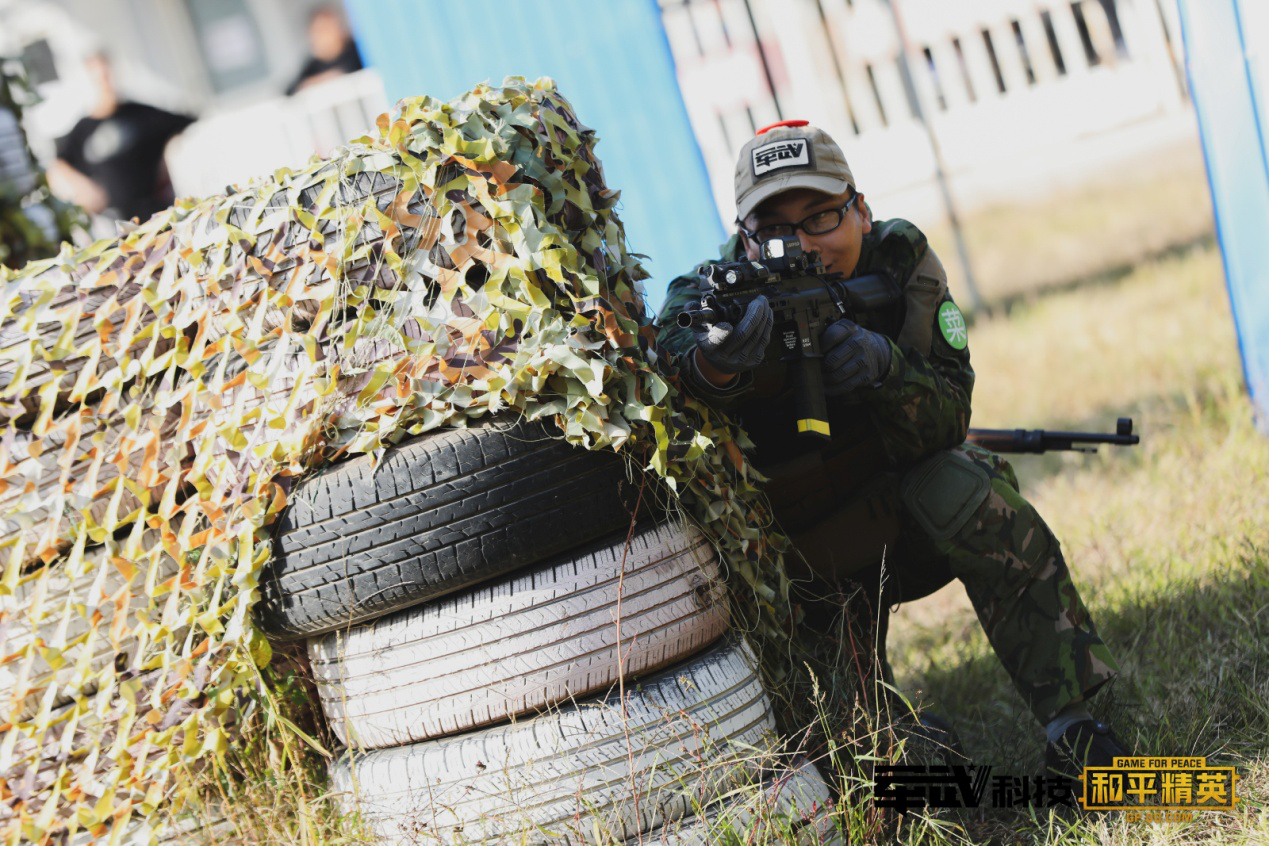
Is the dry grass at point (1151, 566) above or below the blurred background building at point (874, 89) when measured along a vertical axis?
below

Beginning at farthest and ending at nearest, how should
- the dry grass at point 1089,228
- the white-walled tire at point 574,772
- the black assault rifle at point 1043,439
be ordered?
the dry grass at point 1089,228, the black assault rifle at point 1043,439, the white-walled tire at point 574,772

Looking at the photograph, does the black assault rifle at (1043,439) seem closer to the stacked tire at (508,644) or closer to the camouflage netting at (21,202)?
the stacked tire at (508,644)

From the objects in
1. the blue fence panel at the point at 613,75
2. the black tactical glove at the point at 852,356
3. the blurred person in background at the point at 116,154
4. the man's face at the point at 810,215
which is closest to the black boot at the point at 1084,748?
the black tactical glove at the point at 852,356

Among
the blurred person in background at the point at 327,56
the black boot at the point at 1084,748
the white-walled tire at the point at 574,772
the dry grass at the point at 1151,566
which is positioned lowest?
the dry grass at the point at 1151,566

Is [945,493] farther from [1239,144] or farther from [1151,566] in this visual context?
[1239,144]

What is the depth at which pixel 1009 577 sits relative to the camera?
2.61 m

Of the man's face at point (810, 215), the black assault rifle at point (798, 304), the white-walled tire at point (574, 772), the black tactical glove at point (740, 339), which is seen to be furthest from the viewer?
the man's face at point (810, 215)

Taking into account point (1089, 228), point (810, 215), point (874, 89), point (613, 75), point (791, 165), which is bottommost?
point (1089, 228)

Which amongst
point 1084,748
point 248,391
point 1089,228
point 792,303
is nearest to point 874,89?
point 1089,228

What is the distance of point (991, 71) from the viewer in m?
11.1

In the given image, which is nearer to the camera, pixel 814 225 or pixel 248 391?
pixel 248 391

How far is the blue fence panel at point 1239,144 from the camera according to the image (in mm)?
3697

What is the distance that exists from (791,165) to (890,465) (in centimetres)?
77

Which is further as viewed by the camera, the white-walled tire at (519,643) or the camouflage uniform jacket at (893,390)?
the camouflage uniform jacket at (893,390)
